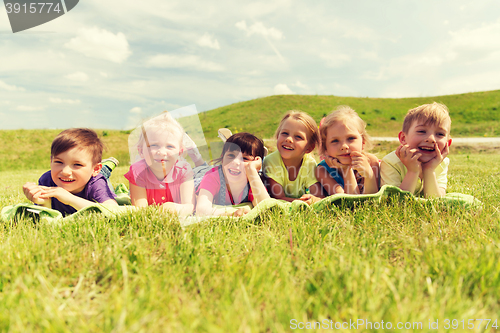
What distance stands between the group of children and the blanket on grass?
0.18m

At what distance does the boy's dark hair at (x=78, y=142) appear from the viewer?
117 inches

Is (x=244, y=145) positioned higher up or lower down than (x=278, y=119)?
lower down

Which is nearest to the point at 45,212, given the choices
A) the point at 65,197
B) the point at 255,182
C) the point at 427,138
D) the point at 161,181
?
the point at 65,197

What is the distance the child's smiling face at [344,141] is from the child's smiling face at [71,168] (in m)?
2.79

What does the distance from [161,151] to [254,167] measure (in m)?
1.08

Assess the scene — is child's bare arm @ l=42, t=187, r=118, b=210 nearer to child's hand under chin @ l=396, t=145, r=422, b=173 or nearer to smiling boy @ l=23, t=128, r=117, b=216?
smiling boy @ l=23, t=128, r=117, b=216

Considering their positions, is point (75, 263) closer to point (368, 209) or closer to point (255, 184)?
point (255, 184)

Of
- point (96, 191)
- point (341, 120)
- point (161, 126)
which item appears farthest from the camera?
point (341, 120)

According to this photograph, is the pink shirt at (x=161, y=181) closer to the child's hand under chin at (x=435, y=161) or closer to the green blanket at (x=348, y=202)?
the green blanket at (x=348, y=202)

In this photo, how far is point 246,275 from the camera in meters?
1.58

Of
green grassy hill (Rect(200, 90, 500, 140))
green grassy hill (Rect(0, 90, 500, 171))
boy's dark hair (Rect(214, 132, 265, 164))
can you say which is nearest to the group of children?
boy's dark hair (Rect(214, 132, 265, 164))

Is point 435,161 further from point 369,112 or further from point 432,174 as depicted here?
point 369,112

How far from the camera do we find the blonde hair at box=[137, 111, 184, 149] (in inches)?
131

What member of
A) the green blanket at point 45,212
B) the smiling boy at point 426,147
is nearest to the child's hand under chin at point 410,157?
the smiling boy at point 426,147
